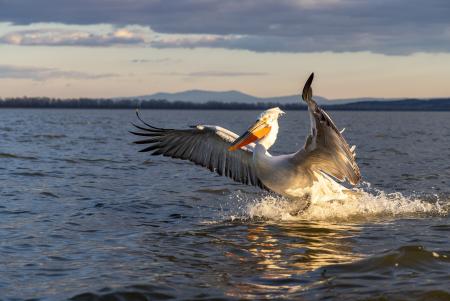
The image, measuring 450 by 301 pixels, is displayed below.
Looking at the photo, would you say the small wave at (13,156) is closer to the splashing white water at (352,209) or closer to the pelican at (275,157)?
the pelican at (275,157)

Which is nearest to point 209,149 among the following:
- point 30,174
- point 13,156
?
point 30,174

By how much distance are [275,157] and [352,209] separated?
181 cm

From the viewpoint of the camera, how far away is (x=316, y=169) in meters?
10.7

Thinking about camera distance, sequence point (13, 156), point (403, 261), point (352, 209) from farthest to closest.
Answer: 1. point (13, 156)
2. point (352, 209)
3. point (403, 261)

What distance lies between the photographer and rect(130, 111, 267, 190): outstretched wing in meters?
11.7

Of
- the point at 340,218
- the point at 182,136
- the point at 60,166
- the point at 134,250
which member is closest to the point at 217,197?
the point at 182,136

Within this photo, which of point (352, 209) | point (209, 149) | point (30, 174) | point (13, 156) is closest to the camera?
point (352, 209)

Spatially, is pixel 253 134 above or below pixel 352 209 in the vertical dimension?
above

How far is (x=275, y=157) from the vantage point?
10.7 m

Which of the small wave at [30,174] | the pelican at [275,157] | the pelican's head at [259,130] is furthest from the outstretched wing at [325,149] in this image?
the small wave at [30,174]

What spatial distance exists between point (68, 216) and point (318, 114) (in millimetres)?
4663

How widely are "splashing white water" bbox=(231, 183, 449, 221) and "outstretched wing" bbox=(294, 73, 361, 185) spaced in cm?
85

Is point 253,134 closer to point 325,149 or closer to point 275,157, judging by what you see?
point 275,157

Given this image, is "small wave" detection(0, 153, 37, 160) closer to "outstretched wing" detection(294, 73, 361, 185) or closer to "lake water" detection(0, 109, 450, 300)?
"lake water" detection(0, 109, 450, 300)
